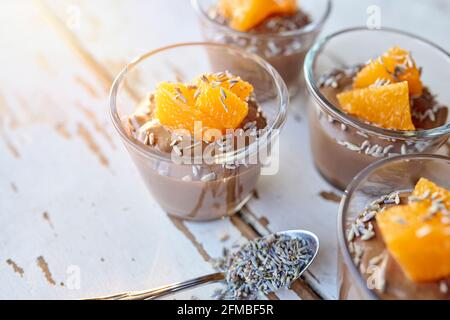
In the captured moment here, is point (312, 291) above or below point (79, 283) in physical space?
below

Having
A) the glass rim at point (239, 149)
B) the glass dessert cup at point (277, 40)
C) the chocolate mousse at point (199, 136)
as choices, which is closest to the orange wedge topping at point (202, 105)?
the chocolate mousse at point (199, 136)

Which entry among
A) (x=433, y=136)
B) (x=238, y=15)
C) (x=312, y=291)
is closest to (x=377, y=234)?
(x=312, y=291)

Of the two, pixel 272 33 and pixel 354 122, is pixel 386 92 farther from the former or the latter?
pixel 272 33

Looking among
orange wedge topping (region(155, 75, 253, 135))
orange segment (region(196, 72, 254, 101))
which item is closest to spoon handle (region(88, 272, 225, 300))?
orange wedge topping (region(155, 75, 253, 135))

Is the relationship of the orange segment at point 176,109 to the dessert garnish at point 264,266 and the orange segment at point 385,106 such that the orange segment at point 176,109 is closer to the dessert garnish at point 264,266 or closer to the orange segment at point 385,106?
the dessert garnish at point 264,266

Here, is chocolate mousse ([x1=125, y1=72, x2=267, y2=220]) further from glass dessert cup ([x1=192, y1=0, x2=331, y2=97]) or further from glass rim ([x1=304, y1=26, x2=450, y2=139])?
glass dessert cup ([x1=192, y1=0, x2=331, y2=97])

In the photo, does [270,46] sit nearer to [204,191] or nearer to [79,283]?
[204,191]

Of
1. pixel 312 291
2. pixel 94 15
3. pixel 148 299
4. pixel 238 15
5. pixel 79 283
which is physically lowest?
pixel 312 291
